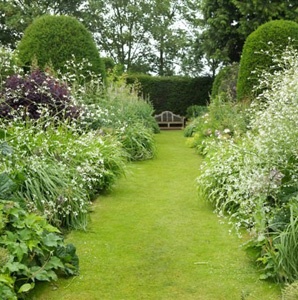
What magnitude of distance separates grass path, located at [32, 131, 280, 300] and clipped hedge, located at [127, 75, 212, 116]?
1313cm

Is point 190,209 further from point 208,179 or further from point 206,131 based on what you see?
point 206,131

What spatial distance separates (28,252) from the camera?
2.83 metres

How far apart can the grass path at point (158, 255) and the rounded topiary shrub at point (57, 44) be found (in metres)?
4.73

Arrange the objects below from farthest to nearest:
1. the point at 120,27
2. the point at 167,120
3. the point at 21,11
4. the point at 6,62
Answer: the point at 120,27, the point at 21,11, the point at 167,120, the point at 6,62

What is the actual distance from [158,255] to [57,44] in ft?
22.7

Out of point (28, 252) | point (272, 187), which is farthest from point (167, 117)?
point (28, 252)

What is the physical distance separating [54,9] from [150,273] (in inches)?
924

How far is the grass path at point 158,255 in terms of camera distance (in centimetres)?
279

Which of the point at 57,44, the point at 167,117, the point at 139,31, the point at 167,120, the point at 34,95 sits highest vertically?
the point at 139,31

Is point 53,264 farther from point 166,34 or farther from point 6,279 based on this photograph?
point 166,34

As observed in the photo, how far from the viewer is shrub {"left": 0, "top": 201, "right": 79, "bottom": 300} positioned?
2551mm

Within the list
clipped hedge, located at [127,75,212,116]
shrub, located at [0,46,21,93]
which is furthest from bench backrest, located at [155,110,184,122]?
shrub, located at [0,46,21,93]

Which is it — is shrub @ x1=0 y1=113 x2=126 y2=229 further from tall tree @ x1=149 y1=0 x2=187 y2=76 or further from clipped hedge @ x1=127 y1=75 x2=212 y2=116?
tall tree @ x1=149 y1=0 x2=187 y2=76

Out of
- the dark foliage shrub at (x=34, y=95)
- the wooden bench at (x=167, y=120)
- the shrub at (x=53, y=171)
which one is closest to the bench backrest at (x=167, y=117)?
the wooden bench at (x=167, y=120)
